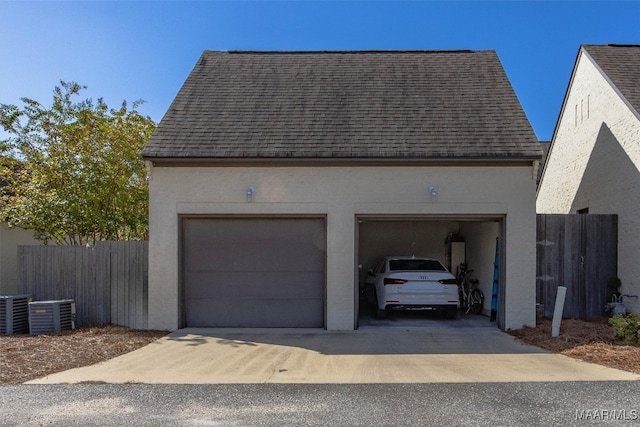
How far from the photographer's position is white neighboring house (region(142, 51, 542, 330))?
32.8 feet

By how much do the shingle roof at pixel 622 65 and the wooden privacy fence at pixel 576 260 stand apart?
260 centimetres

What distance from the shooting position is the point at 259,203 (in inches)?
400

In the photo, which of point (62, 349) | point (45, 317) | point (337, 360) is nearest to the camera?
point (337, 360)

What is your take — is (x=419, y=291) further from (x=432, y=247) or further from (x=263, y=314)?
(x=432, y=247)

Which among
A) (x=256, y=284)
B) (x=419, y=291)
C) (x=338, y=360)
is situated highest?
(x=256, y=284)

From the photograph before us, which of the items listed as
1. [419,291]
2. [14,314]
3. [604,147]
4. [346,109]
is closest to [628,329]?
[419,291]

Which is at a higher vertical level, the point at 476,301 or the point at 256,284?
the point at 256,284

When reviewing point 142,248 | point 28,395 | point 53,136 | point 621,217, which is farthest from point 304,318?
point 53,136

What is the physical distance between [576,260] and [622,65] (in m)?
4.98

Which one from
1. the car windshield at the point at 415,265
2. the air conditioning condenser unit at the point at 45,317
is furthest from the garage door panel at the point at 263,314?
the air conditioning condenser unit at the point at 45,317

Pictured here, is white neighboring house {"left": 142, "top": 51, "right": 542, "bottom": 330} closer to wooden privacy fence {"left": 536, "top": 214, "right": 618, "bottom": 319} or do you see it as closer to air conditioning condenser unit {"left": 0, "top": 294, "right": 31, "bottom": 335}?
wooden privacy fence {"left": 536, "top": 214, "right": 618, "bottom": 319}

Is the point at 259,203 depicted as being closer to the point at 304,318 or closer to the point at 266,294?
the point at 266,294

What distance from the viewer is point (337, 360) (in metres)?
7.53

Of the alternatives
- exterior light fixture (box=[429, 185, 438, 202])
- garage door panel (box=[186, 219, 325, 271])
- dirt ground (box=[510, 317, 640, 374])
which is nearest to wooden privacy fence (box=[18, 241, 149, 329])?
garage door panel (box=[186, 219, 325, 271])
